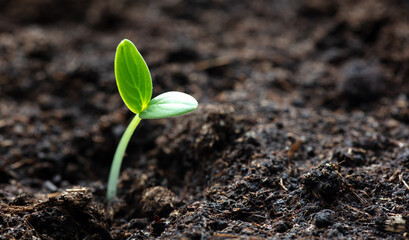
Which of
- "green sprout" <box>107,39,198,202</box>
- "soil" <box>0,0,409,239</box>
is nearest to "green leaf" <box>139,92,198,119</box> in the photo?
"green sprout" <box>107,39,198,202</box>

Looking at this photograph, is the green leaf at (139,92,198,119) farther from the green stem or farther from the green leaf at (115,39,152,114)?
the green stem

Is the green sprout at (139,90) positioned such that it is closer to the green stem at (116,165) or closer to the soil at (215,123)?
the green stem at (116,165)

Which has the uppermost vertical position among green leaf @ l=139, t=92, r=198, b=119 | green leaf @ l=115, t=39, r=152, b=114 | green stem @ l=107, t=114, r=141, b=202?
green leaf @ l=115, t=39, r=152, b=114

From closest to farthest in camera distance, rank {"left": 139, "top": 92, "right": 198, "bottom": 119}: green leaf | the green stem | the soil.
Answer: {"left": 139, "top": 92, "right": 198, "bottom": 119}: green leaf < the soil < the green stem

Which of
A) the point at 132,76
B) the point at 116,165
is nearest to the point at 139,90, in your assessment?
the point at 132,76

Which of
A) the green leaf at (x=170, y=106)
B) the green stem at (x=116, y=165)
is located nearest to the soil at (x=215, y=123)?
the green stem at (x=116, y=165)

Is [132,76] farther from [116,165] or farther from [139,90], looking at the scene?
[116,165]
